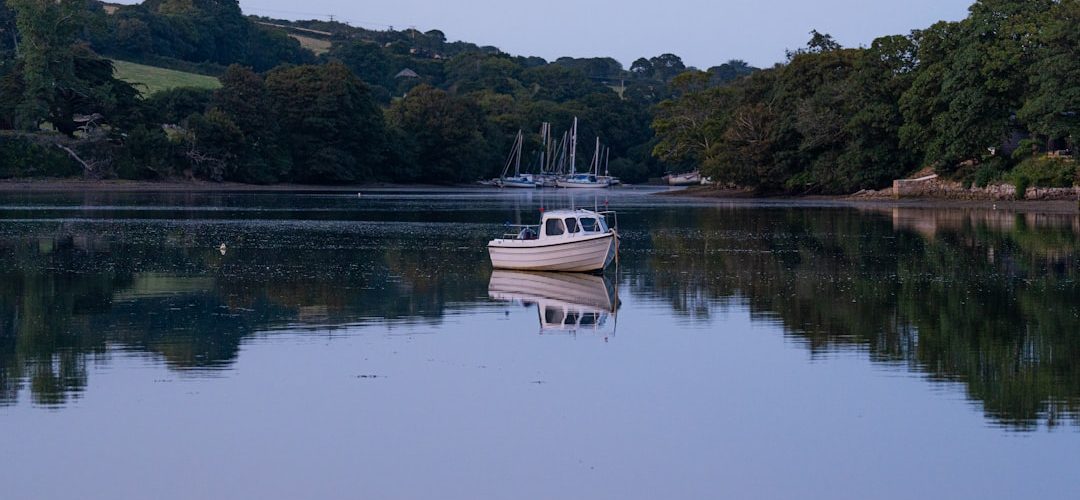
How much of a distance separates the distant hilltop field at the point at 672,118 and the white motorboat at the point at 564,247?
4420 cm

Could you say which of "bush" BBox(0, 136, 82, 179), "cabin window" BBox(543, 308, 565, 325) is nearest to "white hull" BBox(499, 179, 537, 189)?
"bush" BBox(0, 136, 82, 179)

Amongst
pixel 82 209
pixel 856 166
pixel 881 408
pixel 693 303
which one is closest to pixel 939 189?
pixel 856 166

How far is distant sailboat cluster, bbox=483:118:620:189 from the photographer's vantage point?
156 m

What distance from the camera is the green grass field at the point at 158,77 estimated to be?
5591 inches

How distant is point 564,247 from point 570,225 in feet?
2.66

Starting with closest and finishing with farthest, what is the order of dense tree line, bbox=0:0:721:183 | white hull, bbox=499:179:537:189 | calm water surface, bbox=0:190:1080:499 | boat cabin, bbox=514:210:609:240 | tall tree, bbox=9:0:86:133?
calm water surface, bbox=0:190:1080:499, boat cabin, bbox=514:210:609:240, tall tree, bbox=9:0:86:133, dense tree line, bbox=0:0:721:183, white hull, bbox=499:179:537:189

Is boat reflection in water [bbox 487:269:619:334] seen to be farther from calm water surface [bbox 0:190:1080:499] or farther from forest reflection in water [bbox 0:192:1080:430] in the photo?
forest reflection in water [bbox 0:192:1080:430]

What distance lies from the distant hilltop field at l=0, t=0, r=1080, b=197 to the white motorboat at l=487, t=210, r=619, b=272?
44204 millimetres

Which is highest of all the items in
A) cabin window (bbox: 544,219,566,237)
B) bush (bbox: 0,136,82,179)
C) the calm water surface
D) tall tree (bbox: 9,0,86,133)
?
tall tree (bbox: 9,0,86,133)

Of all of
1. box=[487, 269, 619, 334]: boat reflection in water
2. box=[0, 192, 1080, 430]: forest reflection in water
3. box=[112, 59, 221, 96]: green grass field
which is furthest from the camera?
box=[112, 59, 221, 96]: green grass field

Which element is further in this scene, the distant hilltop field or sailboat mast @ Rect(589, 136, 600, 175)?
sailboat mast @ Rect(589, 136, 600, 175)

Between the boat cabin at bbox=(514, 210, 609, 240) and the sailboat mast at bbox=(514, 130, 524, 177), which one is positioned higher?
the sailboat mast at bbox=(514, 130, 524, 177)

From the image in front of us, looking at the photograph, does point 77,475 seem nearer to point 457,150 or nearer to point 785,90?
point 785,90

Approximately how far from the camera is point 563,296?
3108cm
